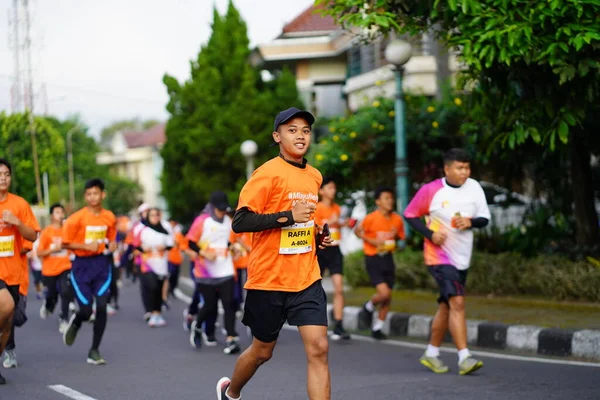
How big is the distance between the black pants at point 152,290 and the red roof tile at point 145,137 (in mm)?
63486

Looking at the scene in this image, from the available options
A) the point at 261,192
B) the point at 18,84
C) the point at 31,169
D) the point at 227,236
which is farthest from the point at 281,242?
the point at 18,84

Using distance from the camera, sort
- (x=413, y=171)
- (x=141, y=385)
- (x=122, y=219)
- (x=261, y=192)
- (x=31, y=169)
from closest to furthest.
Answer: (x=261, y=192), (x=141, y=385), (x=31, y=169), (x=413, y=171), (x=122, y=219)

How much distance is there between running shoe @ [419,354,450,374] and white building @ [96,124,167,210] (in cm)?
6921

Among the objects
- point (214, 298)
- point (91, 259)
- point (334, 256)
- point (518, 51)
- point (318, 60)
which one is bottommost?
point (214, 298)

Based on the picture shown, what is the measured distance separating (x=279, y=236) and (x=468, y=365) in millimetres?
Result: 2803

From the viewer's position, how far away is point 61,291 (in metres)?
14.0

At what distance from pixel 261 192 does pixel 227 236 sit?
16.9 ft

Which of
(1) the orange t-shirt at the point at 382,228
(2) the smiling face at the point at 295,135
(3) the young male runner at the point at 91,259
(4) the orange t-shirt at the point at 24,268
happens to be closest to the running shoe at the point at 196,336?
(3) the young male runner at the point at 91,259

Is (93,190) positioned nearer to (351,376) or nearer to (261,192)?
(351,376)

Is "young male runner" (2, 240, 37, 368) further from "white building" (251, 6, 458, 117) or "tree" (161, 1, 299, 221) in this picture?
"tree" (161, 1, 299, 221)

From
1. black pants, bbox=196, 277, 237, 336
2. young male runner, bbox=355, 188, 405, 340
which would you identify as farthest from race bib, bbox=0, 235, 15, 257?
young male runner, bbox=355, 188, 405, 340

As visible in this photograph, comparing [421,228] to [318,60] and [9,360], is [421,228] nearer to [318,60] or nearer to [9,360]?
[9,360]

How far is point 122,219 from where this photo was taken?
25.3m

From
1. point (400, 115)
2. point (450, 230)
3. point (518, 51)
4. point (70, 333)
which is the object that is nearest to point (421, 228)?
point (450, 230)
